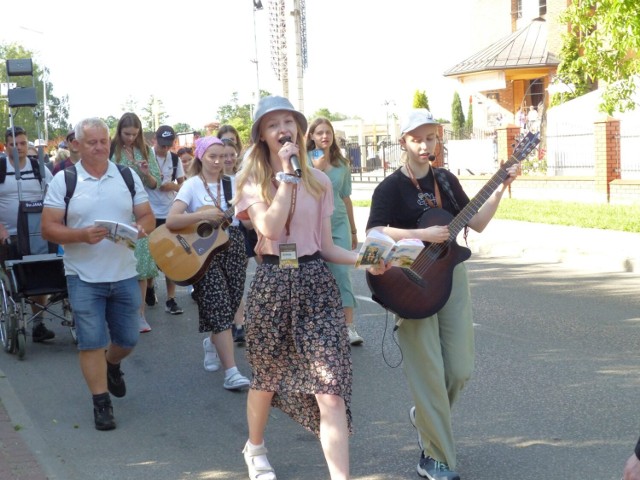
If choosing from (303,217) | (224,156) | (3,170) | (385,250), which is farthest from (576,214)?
(385,250)

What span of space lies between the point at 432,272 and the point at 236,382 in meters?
2.79

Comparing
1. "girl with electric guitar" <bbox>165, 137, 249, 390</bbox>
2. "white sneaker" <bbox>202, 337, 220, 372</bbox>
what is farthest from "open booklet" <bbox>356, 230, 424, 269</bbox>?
"white sneaker" <bbox>202, 337, 220, 372</bbox>

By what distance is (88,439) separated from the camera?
20.5 feet

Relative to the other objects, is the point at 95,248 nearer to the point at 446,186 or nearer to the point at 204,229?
the point at 204,229

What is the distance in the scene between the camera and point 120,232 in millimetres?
5840

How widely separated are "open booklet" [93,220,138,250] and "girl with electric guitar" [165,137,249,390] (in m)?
1.26

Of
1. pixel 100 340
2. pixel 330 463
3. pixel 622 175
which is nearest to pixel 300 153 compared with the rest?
pixel 330 463

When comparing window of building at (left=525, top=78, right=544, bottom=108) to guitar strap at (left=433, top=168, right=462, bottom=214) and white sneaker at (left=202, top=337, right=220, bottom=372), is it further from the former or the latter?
guitar strap at (left=433, top=168, right=462, bottom=214)

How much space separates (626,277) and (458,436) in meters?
6.84

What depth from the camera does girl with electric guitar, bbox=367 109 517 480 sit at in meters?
4.89

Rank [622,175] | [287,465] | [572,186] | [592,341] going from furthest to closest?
[572,186], [622,175], [592,341], [287,465]

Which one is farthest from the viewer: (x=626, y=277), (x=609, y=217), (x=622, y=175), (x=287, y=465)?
(x=622, y=175)

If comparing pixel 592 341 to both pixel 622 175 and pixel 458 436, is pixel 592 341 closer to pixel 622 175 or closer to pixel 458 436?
pixel 458 436

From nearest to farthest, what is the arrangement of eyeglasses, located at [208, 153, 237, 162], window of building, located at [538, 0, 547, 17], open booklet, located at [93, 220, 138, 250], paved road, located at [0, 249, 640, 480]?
paved road, located at [0, 249, 640, 480], open booklet, located at [93, 220, 138, 250], eyeglasses, located at [208, 153, 237, 162], window of building, located at [538, 0, 547, 17]
